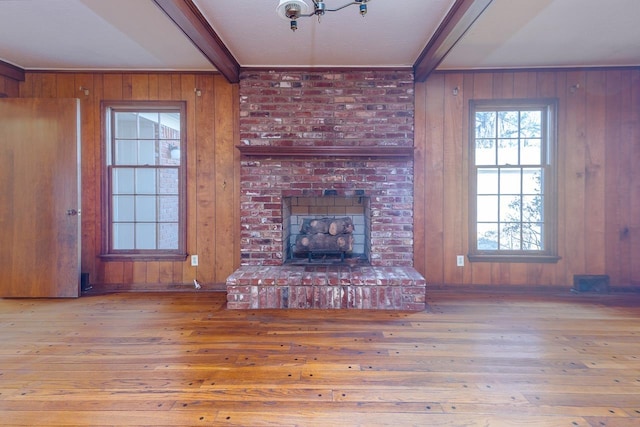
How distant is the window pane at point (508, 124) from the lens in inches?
139

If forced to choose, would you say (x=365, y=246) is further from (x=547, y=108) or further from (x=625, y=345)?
(x=547, y=108)

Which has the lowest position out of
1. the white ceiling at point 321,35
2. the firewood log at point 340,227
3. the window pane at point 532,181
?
the firewood log at point 340,227

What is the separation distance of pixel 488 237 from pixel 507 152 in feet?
3.18

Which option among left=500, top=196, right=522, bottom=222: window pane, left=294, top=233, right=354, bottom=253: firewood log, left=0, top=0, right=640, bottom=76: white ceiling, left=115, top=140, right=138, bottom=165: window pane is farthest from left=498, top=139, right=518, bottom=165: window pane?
left=115, top=140, right=138, bottom=165: window pane

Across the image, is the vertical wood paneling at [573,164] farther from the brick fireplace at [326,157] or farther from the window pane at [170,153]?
the window pane at [170,153]

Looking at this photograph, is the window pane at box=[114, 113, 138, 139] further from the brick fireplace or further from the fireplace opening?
the fireplace opening

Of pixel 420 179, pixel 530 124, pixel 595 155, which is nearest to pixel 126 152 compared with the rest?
pixel 420 179

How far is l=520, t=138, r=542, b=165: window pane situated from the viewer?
353 centimetres

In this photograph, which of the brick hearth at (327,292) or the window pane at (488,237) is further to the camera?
the window pane at (488,237)

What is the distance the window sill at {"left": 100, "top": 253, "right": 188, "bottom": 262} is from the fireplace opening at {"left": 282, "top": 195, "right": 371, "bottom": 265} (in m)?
1.19

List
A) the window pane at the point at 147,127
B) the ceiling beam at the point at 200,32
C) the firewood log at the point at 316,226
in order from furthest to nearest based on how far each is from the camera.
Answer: the window pane at the point at 147,127 → the firewood log at the point at 316,226 → the ceiling beam at the point at 200,32

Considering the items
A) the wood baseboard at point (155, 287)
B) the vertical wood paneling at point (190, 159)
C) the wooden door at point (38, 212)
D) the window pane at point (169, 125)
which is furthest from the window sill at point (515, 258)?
the wooden door at point (38, 212)

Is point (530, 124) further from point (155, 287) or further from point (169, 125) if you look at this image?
point (155, 287)

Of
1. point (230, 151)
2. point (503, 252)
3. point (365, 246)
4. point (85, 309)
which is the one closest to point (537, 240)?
point (503, 252)
